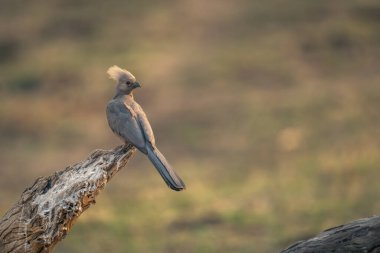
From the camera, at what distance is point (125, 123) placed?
7.21m

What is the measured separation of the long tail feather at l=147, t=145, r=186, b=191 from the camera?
6.25m

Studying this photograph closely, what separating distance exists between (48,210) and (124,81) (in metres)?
2.37

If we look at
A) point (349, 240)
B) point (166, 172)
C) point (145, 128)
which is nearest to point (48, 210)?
point (166, 172)

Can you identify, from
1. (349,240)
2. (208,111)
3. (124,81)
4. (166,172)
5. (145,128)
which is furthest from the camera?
(208,111)

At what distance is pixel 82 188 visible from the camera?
5.76 metres

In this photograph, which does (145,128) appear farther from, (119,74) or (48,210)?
(48,210)

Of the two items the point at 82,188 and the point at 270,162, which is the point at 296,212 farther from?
the point at 82,188

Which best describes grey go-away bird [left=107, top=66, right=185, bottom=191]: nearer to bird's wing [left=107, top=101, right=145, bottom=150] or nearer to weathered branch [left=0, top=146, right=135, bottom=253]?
bird's wing [left=107, top=101, right=145, bottom=150]

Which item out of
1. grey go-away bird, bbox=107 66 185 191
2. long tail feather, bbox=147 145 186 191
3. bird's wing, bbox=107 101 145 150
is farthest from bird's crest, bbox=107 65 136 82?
long tail feather, bbox=147 145 186 191

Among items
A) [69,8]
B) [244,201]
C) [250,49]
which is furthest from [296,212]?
[69,8]

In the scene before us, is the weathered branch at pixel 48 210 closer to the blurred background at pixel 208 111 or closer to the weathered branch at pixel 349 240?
the weathered branch at pixel 349 240

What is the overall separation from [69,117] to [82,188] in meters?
9.65

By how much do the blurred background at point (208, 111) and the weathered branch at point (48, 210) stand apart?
5094mm

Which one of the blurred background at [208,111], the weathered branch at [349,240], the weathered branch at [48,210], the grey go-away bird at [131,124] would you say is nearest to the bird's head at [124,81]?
the grey go-away bird at [131,124]
